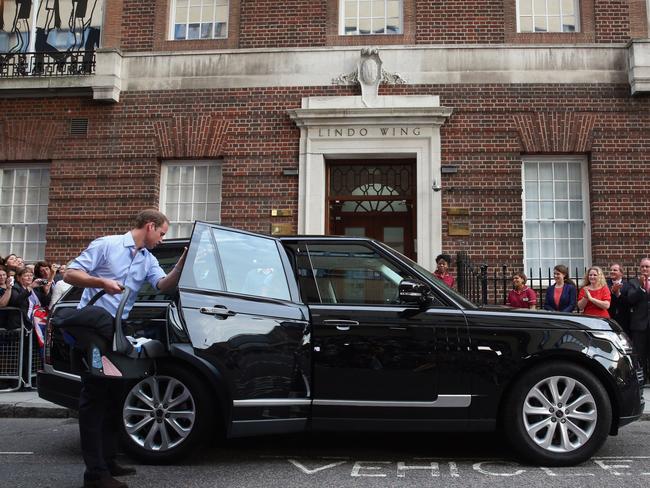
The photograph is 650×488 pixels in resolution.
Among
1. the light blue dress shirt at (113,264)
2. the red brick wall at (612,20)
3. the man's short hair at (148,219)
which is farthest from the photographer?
the red brick wall at (612,20)

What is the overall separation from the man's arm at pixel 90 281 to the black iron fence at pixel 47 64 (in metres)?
9.08

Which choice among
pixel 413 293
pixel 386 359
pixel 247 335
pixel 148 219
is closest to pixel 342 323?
pixel 386 359

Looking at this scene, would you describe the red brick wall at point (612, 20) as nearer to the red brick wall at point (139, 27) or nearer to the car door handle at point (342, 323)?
the red brick wall at point (139, 27)

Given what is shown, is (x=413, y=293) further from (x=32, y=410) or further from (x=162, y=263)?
(x=32, y=410)

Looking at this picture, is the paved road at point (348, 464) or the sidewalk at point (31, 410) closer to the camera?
the paved road at point (348, 464)

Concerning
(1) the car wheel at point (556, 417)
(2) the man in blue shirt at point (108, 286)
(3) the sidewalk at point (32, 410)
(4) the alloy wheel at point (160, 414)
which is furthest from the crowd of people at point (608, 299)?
(2) the man in blue shirt at point (108, 286)

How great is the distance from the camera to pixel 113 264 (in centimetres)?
425

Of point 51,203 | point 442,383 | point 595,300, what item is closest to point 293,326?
point 442,383

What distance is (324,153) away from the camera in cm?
1127

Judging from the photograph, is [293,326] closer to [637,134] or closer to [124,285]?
[124,285]

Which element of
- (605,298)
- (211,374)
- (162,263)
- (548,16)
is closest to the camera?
(211,374)

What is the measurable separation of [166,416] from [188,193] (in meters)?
7.38

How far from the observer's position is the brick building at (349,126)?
36.0ft

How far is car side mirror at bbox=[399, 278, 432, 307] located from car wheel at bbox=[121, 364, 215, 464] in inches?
65.6
